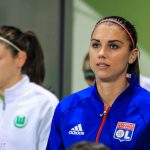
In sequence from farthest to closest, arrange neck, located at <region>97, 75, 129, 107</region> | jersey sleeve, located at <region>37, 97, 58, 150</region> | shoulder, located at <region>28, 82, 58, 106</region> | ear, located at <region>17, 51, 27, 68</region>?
ear, located at <region>17, 51, 27, 68</region>, shoulder, located at <region>28, 82, 58, 106</region>, jersey sleeve, located at <region>37, 97, 58, 150</region>, neck, located at <region>97, 75, 129, 107</region>

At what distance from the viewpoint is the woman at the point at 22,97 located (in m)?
2.42

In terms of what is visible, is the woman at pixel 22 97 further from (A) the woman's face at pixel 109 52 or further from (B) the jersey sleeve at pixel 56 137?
(A) the woman's face at pixel 109 52

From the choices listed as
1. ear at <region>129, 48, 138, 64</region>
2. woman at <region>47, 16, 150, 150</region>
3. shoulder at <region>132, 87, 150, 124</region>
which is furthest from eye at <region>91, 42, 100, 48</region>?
shoulder at <region>132, 87, 150, 124</region>

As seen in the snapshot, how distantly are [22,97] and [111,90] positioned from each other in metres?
0.71

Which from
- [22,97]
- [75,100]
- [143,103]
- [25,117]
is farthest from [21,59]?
[143,103]

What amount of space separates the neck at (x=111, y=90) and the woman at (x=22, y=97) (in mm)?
514

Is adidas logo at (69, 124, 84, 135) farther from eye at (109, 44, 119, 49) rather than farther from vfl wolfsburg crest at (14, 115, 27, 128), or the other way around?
vfl wolfsburg crest at (14, 115, 27, 128)

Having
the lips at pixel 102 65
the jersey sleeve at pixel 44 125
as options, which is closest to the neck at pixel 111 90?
the lips at pixel 102 65

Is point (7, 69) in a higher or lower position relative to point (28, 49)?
lower

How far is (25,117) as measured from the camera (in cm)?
248

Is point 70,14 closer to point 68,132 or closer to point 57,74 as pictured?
point 57,74

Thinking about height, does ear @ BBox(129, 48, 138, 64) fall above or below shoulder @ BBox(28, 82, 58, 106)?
above

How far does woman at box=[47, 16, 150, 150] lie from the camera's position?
190 centimetres

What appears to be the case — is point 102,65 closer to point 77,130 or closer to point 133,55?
point 133,55
